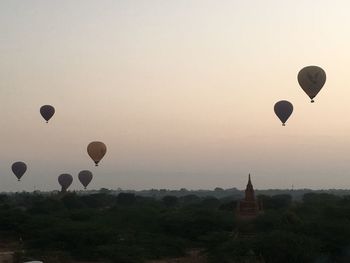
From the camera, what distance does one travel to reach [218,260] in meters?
24.5

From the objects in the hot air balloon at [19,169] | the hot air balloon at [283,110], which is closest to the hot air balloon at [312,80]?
the hot air balloon at [283,110]

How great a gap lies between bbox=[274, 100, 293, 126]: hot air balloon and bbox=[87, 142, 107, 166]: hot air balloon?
23703mm

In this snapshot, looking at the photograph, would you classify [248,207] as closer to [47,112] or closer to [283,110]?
[283,110]

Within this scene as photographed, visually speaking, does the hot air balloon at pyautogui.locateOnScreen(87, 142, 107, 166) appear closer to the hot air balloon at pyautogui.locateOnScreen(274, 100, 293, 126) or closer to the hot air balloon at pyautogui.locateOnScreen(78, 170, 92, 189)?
the hot air balloon at pyautogui.locateOnScreen(274, 100, 293, 126)

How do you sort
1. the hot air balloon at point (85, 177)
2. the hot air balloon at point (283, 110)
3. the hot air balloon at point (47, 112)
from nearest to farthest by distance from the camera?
the hot air balloon at point (283, 110), the hot air balloon at point (47, 112), the hot air balloon at point (85, 177)

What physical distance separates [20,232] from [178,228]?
11268 millimetres

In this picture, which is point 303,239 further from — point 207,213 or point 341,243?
point 207,213

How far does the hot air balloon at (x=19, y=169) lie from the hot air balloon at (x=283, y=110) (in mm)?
41377

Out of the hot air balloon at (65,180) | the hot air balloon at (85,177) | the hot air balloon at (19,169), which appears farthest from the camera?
the hot air balloon at (65,180)

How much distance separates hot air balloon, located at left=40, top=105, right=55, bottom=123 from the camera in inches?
2331

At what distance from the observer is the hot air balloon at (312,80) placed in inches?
1710

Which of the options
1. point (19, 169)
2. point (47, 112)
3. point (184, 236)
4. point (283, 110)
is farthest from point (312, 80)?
point (19, 169)

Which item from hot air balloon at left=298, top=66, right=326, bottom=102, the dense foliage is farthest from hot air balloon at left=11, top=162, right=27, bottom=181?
hot air balloon at left=298, top=66, right=326, bottom=102

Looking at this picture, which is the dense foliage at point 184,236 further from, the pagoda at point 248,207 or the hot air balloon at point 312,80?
the hot air balloon at point 312,80
